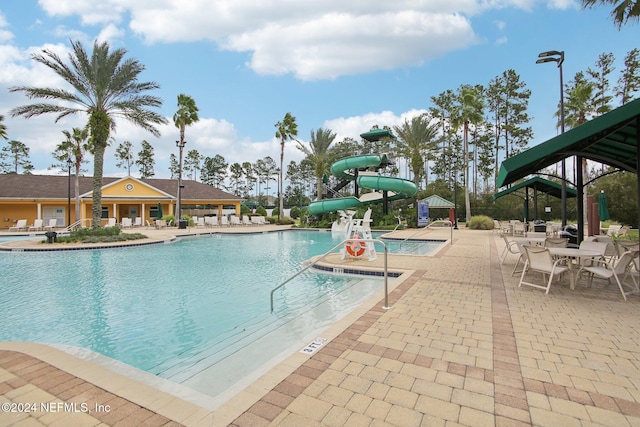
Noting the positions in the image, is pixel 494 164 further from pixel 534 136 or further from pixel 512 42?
pixel 512 42

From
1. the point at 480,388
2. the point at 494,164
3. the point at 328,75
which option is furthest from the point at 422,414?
the point at 494,164

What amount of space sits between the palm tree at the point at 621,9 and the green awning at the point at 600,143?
5.23m

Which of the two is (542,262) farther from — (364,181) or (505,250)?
(364,181)

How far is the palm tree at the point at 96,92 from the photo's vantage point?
52.4 feet

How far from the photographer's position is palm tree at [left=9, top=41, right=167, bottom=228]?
15961mm

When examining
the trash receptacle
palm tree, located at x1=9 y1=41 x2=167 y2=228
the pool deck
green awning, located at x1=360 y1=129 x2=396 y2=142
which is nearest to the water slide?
green awning, located at x1=360 y1=129 x2=396 y2=142

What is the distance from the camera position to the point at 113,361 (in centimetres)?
362

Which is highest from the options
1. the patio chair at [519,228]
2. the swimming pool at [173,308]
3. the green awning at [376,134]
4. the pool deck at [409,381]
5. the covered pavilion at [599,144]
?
the green awning at [376,134]

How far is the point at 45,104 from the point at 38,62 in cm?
201

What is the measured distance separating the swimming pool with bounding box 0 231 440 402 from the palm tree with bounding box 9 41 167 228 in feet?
27.6

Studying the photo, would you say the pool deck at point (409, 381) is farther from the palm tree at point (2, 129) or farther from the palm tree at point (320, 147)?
the palm tree at point (320, 147)

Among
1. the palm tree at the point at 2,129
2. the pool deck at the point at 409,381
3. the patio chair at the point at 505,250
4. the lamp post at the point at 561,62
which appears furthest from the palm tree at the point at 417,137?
the palm tree at the point at 2,129

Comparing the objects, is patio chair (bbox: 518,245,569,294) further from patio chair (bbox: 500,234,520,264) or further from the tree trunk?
the tree trunk

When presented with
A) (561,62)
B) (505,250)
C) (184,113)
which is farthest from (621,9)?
(184,113)
